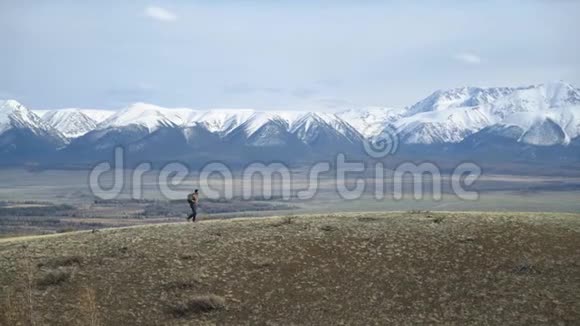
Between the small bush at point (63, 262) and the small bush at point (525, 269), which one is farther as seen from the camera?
the small bush at point (63, 262)

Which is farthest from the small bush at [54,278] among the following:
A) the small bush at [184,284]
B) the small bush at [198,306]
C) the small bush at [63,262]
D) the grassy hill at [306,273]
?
the small bush at [198,306]

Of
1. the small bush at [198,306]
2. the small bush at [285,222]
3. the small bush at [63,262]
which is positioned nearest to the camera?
the small bush at [198,306]

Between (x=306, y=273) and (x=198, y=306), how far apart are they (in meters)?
5.33

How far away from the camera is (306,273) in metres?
31.5

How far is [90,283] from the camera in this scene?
30922mm

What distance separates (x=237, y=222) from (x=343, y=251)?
301 inches

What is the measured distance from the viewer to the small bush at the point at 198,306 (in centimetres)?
2853

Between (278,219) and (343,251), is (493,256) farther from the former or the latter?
(278,219)

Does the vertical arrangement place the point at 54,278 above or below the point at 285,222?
below

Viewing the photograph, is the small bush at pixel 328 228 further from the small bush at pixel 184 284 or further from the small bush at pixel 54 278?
the small bush at pixel 54 278

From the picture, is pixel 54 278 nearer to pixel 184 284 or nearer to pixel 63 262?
pixel 63 262

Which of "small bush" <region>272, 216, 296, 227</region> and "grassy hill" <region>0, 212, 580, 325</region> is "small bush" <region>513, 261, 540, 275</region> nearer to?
"grassy hill" <region>0, 212, 580, 325</region>

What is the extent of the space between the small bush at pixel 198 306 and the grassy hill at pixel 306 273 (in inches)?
1.6

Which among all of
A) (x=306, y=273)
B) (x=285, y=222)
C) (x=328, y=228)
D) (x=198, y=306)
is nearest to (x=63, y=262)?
(x=198, y=306)
